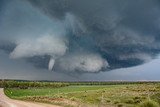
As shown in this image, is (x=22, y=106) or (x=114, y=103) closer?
(x=22, y=106)

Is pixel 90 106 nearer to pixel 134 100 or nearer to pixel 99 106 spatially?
pixel 99 106

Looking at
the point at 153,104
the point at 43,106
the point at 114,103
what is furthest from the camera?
the point at 114,103

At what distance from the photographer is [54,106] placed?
6034 centimetres

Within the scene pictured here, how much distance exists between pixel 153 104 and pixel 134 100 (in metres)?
19.5

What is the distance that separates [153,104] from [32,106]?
830 inches

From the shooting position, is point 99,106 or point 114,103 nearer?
point 99,106

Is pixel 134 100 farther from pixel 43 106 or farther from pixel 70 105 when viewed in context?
pixel 43 106

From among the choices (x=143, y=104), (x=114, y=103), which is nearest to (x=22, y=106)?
(x=114, y=103)

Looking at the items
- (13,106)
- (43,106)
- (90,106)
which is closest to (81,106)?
(90,106)

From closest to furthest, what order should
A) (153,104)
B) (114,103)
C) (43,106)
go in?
(153,104), (43,106), (114,103)

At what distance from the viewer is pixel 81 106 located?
198 ft

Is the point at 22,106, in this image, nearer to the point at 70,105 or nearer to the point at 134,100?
the point at 70,105

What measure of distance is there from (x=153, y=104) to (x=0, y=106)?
2761 cm

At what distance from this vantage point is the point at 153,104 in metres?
49.3
